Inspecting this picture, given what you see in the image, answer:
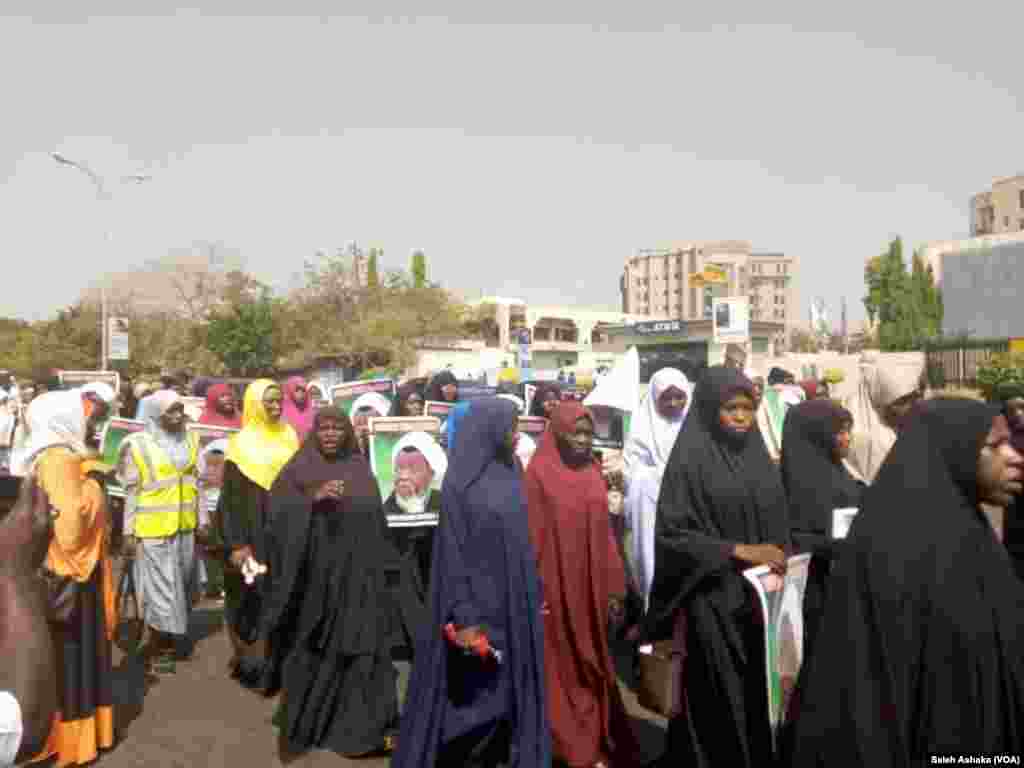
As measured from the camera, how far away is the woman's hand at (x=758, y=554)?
3.45 m

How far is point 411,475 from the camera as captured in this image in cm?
615

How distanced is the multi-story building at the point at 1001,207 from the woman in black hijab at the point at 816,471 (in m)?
74.6

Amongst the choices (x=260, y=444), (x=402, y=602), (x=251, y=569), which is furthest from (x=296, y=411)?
(x=402, y=602)

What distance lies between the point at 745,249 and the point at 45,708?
10748 centimetres

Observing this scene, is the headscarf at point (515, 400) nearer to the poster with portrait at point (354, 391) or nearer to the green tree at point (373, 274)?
the poster with portrait at point (354, 391)

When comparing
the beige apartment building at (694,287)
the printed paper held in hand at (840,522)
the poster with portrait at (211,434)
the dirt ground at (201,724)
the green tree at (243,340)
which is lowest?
the dirt ground at (201,724)

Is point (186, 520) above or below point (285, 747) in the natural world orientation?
above

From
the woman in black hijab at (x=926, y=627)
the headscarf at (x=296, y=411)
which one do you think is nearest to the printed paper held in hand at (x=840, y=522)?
the woman in black hijab at (x=926, y=627)

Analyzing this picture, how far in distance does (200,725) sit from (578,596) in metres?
2.20

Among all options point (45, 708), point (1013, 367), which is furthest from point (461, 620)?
point (1013, 367)

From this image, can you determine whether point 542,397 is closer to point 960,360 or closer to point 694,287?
point 960,360

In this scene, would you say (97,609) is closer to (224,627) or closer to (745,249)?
(224,627)

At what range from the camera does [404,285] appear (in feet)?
140

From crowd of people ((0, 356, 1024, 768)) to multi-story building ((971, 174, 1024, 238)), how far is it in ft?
245
